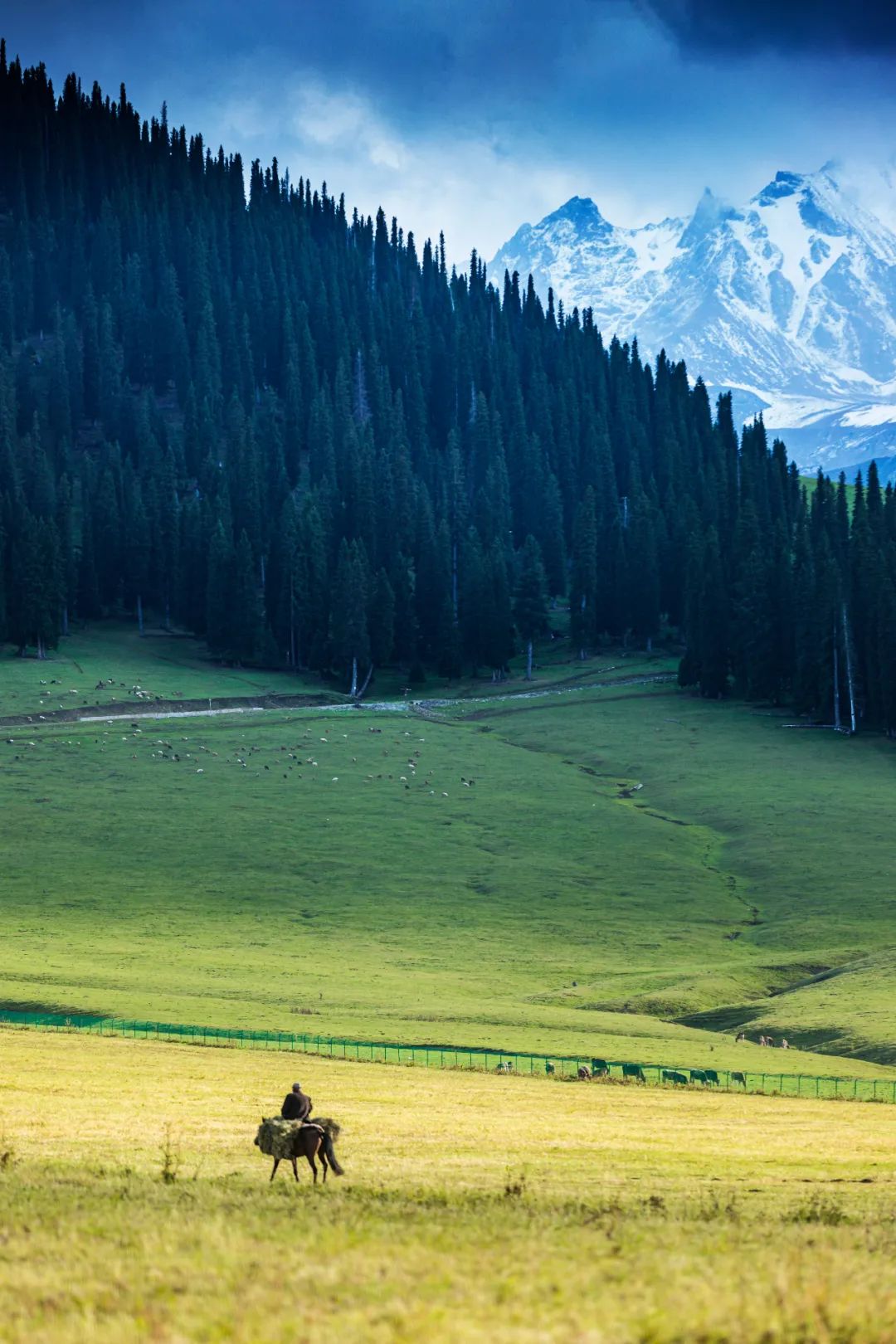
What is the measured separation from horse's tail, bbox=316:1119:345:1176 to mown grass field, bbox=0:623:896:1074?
25538 mm

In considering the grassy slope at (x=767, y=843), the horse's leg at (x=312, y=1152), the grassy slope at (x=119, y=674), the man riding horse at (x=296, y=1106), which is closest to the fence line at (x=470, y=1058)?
the grassy slope at (x=767, y=843)

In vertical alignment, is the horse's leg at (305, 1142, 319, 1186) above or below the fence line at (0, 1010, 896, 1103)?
above

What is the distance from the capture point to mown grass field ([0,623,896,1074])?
58594 millimetres

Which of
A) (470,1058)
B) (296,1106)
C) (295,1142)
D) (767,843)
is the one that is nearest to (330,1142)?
(295,1142)

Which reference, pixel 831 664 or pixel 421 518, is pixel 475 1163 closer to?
pixel 831 664

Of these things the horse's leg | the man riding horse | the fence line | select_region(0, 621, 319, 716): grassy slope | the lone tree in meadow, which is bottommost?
the fence line

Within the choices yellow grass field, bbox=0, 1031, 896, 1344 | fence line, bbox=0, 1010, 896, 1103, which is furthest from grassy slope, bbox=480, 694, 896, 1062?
yellow grass field, bbox=0, 1031, 896, 1344

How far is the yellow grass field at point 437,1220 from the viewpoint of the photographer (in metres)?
15.3

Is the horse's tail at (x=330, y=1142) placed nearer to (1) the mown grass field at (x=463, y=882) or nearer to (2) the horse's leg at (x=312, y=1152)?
(2) the horse's leg at (x=312, y=1152)

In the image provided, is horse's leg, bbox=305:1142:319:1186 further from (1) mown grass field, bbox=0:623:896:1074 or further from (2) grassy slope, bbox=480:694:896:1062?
(2) grassy slope, bbox=480:694:896:1062

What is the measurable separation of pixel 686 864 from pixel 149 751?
149ft

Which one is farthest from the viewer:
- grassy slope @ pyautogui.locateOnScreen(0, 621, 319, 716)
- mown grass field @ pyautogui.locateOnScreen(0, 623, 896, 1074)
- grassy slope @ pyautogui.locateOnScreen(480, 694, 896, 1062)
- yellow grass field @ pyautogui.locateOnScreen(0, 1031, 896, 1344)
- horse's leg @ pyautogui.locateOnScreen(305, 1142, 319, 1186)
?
grassy slope @ pyautogui.locateOnScreen(0, 621, 319, 716)

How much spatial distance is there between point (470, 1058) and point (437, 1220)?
93.8 feet

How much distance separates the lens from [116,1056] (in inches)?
1766
